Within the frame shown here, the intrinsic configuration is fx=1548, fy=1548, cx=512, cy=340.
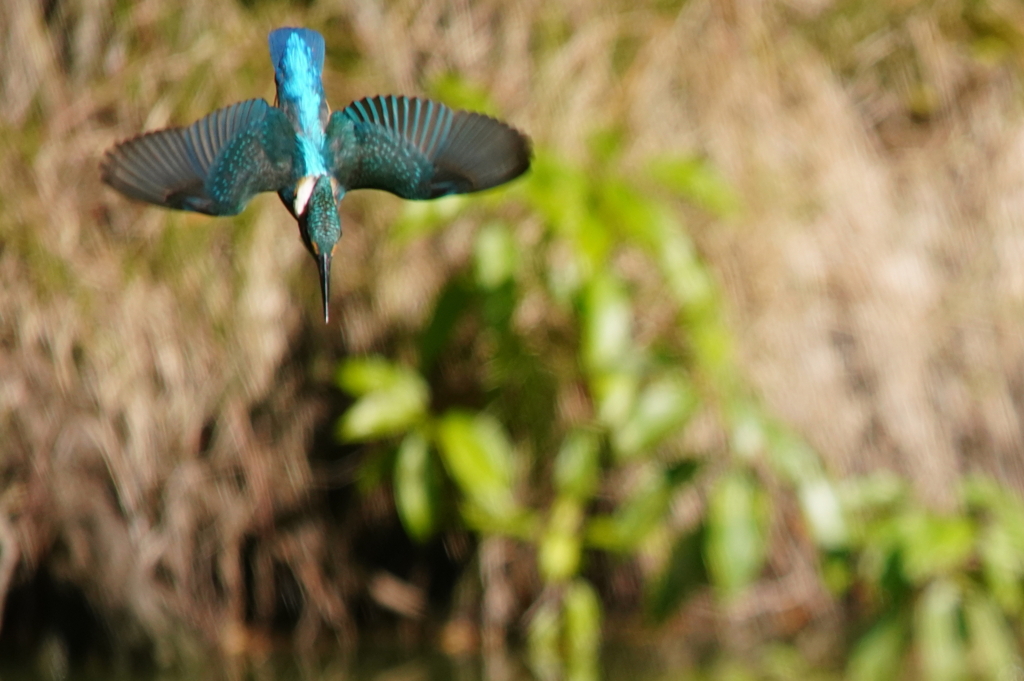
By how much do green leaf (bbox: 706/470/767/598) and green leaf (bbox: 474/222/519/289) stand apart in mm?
561

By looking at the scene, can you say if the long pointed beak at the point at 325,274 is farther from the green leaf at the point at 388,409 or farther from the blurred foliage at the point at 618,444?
the green leaf at the point at 388,409

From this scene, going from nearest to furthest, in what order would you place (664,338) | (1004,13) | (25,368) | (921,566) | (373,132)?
(373,132) < (921,566) < (25,368) < (664,338) < (1004,13)

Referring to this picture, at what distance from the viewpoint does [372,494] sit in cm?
332

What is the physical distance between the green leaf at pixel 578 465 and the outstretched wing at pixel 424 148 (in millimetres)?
1616

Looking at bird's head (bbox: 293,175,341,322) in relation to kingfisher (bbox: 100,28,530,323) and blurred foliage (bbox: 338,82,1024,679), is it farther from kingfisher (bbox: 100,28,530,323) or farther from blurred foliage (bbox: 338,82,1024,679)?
blurred foliage (bbox: 338,82,1024,679)

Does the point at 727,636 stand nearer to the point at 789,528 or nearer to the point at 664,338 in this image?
the point at 789,528

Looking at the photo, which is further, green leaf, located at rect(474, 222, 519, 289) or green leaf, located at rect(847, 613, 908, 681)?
green leaf, located at rect(474, 222, 519, 289)

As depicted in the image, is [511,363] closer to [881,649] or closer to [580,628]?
[580,628]

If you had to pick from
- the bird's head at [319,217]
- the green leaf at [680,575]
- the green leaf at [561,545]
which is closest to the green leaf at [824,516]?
the green leaf at [680,575]

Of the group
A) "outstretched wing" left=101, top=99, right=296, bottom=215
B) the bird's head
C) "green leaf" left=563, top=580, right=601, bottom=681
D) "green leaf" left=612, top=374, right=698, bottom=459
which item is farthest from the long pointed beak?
"green leaf" left=563, top=580, right=601, bottom=681

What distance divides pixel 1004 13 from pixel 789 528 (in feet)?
4.65

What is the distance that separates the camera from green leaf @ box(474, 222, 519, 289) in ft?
9.53

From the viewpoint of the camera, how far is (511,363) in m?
3.13

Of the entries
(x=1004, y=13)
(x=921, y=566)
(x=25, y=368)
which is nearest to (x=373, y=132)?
(x=921, y=566)
